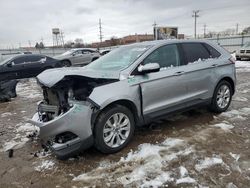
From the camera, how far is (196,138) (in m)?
4.47

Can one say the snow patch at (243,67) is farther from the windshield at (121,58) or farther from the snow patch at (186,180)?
the snow patch at (186,180)

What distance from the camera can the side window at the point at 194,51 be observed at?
16.8 feet

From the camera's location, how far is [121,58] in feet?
15.8

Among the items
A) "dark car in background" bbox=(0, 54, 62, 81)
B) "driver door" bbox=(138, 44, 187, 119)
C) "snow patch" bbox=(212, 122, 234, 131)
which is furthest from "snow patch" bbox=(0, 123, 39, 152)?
"dark car in background" bbox=(0, 54, 62, 81)

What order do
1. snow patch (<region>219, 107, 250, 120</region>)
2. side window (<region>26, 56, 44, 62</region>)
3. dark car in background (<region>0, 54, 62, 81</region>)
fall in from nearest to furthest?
snow patch (<region>219, 107, 250, 120</region>) → dark car in background (<region>0, 54, 62, 81</region>) → side window (<region>26, 56, 44, 62</region>)

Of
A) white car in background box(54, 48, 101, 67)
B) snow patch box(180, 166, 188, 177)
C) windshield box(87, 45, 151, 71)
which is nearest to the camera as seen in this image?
snow patch box(180, 166, 188, 177)

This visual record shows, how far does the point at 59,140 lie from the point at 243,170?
8.32 ft

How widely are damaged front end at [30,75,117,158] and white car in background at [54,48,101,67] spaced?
1415 cm

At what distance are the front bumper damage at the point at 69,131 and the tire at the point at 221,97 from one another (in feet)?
10.4

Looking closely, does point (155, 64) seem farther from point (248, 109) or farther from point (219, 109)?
point (248, 109)

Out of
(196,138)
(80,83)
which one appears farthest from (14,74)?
(196,138)

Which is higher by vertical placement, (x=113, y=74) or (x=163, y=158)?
(x=113, y=74)

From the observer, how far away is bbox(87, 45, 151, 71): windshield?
4.49 meters

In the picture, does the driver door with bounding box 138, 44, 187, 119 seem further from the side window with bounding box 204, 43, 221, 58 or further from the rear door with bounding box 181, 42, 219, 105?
the side window with bounding box 204, 43, 221, 58
